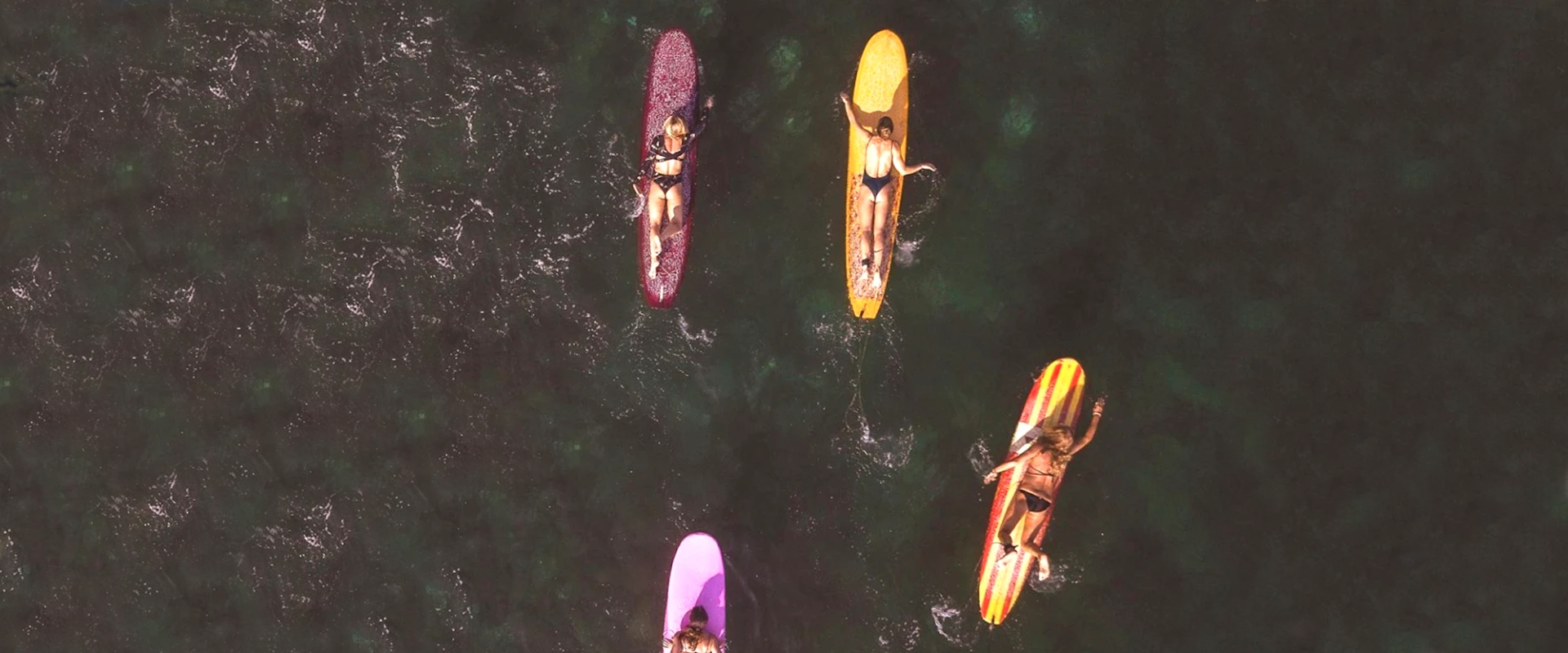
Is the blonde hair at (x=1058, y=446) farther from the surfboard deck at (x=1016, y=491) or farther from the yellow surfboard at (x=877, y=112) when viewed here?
the yellow surfboard at (x=877, y=112)

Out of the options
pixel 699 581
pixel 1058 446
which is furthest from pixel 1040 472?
pixel 699 581

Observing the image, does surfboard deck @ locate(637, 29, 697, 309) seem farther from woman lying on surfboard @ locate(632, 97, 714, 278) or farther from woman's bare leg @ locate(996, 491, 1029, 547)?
woman's bare leg @ locate(996, 491, 1029, 547)

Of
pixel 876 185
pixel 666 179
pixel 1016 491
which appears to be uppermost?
pixel 876 185

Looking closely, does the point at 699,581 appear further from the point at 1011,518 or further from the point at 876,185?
the point at 876,185

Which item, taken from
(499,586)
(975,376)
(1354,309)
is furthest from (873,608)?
(1354,309)

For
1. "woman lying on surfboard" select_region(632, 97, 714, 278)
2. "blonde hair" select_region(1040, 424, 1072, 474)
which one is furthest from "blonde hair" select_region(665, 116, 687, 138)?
"blonde hair" select_region(1040, 424, 1072, 474)

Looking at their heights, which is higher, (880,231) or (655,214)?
(880,231)
